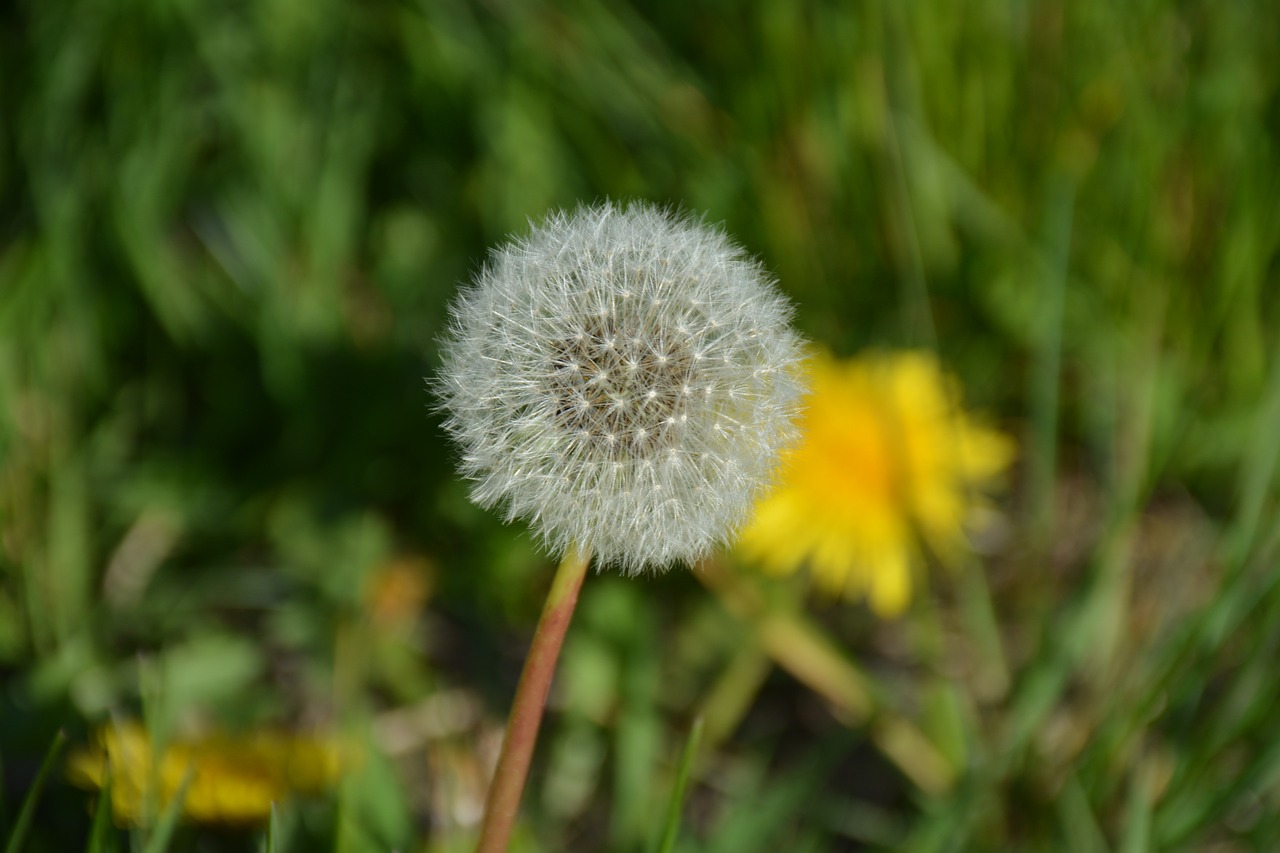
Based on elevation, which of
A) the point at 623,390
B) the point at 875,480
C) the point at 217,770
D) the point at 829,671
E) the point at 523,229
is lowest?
the point at 217,770

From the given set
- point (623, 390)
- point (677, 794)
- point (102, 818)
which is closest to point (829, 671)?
point (677, 794)

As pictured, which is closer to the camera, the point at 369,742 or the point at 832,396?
the point at 369,742

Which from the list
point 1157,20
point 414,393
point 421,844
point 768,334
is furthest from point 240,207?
point 1157,20

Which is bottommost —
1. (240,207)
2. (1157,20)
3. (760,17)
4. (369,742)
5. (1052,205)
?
(369,742)

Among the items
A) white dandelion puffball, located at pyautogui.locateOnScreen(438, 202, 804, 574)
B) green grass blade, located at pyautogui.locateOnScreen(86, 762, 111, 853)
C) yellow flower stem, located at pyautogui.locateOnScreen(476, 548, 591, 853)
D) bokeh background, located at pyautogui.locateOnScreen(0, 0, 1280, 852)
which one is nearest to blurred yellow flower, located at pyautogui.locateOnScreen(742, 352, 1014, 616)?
bokeh background, located at pyautogui.locateOnScreen(0, 0, 1280, 852)

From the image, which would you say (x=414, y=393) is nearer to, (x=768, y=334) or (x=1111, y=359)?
(x=768, y=334)

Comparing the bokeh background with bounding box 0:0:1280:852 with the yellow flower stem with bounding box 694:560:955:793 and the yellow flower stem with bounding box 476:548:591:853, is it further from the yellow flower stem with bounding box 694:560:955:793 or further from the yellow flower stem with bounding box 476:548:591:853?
the yellow flower stem with bounding box 476:548:591:853

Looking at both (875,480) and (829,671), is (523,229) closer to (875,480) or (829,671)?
(875,480)
